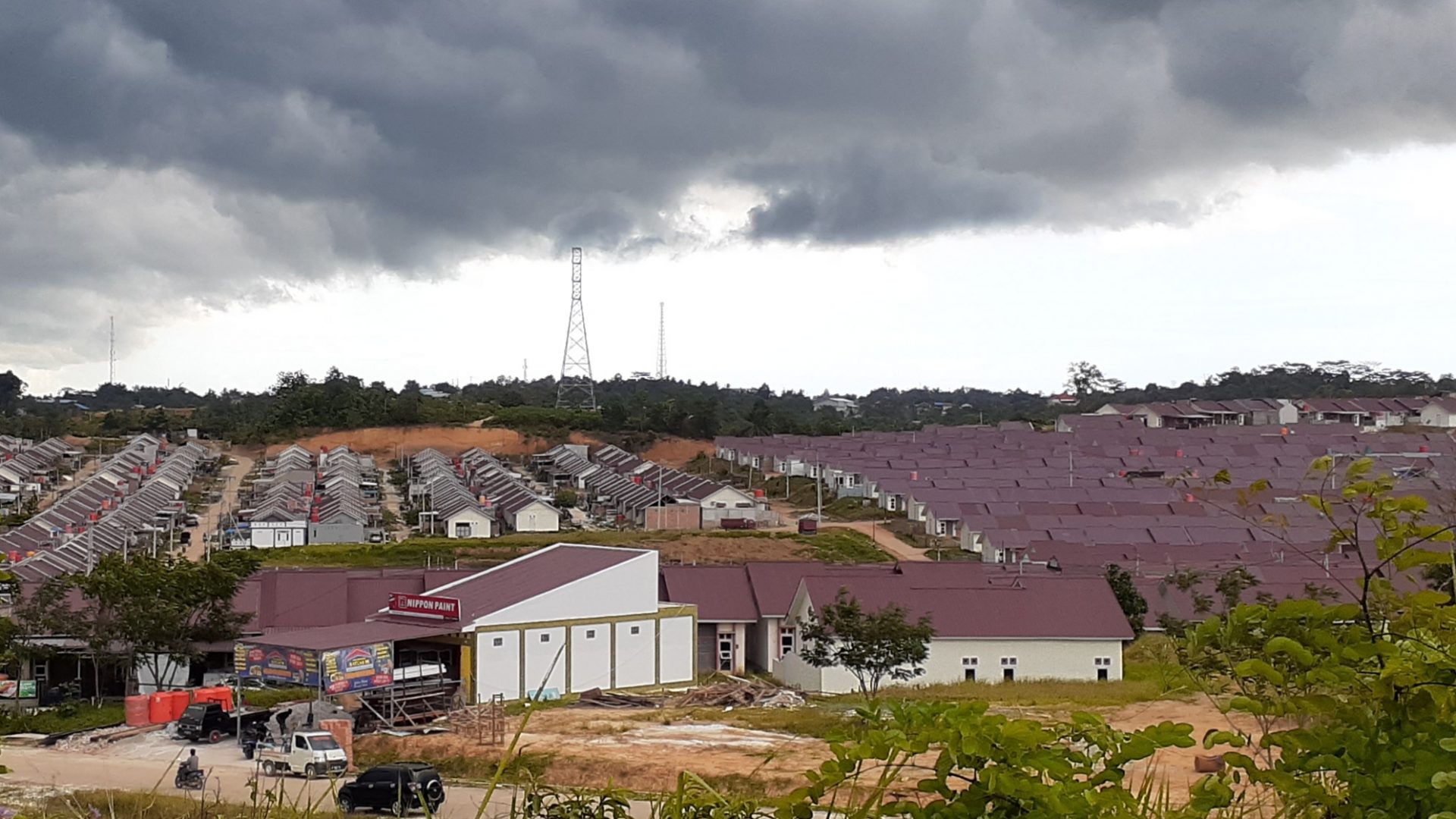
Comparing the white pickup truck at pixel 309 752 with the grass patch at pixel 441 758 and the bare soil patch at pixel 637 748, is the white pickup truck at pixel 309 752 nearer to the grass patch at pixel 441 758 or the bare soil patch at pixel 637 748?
the grass patch at pixel 441 758

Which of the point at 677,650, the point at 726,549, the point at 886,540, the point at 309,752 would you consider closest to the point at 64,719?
the point at 309,752

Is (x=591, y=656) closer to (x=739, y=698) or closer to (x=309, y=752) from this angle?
(x=739, y=698)

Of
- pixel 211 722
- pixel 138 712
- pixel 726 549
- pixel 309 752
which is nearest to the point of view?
pixel 309 752

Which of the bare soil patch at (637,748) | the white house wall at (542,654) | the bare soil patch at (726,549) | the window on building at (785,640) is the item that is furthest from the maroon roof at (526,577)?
the bare soil patch at (726,549)

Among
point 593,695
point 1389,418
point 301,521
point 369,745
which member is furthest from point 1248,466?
point 369,745

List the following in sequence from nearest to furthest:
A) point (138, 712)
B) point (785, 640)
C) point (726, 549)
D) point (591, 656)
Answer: point (138, 712) < point (591, 656) < point (785, 640) < point (726, 549)

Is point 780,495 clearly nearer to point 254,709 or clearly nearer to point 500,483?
point 500,483

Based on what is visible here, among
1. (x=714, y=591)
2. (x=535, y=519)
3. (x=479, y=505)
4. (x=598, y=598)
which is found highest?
(x=479, y=505)
